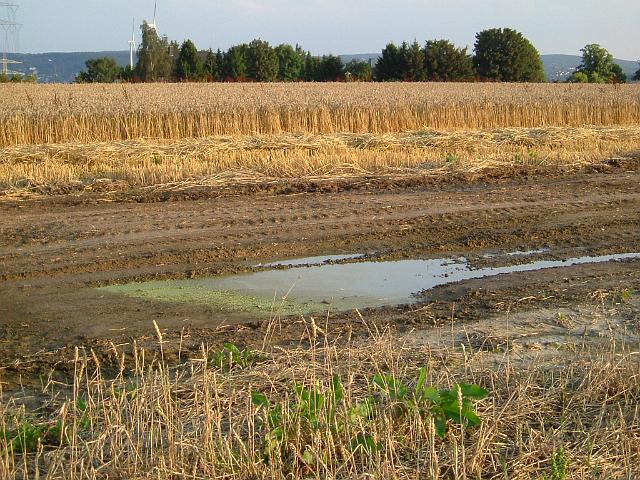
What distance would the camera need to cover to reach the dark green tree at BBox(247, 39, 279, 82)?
57394 mm

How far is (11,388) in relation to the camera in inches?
236

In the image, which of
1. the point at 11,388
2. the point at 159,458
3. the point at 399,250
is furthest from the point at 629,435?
the point at 399,250

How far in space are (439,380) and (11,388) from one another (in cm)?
310

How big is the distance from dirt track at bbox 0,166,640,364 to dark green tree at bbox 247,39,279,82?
44.7 meters

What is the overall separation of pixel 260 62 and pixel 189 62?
4.97 meters

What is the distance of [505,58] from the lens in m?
56.2

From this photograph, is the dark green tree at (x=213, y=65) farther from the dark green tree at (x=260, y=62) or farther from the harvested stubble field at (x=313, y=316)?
the harvested stubble field at (x=313, y=316)

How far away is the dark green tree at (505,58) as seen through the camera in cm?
5591

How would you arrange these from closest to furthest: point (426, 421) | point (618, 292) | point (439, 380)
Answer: point (426, 421) → point (439, 380) → point (618, 292)

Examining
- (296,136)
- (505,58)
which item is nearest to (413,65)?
(505,58)

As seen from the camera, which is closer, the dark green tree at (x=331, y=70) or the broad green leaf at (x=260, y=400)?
the broad green leaf at (x=260, y=400)

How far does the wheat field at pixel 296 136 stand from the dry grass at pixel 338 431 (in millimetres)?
9090

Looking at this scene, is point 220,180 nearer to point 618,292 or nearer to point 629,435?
point 618,292

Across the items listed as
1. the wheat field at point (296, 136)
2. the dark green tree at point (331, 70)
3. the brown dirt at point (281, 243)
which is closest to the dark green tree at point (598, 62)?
the dark green tree at point (331, 70)
